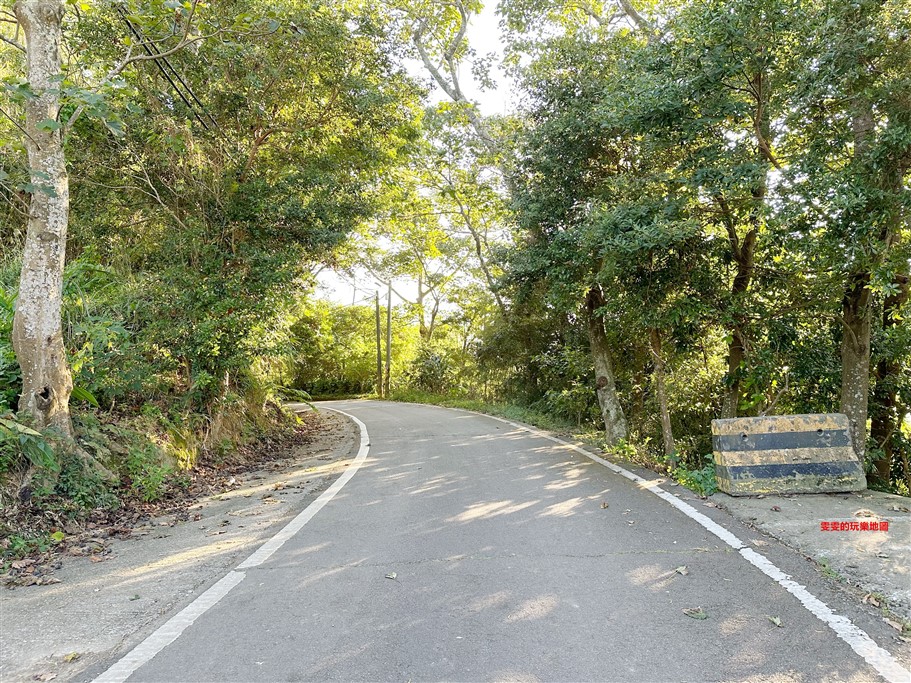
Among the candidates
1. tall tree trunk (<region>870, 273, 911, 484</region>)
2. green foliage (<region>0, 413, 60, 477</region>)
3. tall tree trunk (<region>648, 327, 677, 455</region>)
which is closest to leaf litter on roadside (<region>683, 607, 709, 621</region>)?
tall tree trunk (<region>648, 327, 677, 455</region>)

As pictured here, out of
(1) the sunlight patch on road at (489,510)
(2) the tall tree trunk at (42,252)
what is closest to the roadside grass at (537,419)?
(1) the sunlight patch on road at (489,510)

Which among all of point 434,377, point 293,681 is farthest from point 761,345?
point 434,377

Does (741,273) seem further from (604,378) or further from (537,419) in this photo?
(537,419)

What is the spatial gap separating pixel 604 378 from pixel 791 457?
5346mm

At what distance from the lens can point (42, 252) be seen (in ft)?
19.7

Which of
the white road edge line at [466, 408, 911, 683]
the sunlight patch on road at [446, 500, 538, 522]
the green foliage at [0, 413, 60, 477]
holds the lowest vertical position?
the white road edge line at [466, 408, 911, 683]

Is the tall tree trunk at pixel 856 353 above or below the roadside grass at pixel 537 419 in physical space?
above

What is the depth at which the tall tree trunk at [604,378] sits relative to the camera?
10.8 metres

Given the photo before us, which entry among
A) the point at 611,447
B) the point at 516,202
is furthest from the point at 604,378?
the point at 516,202

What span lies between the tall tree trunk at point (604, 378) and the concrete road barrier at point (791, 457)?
14.0 ft

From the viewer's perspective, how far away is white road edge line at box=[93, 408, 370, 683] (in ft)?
9.80

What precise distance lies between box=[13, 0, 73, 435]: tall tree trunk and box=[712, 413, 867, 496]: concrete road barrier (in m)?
7.19
